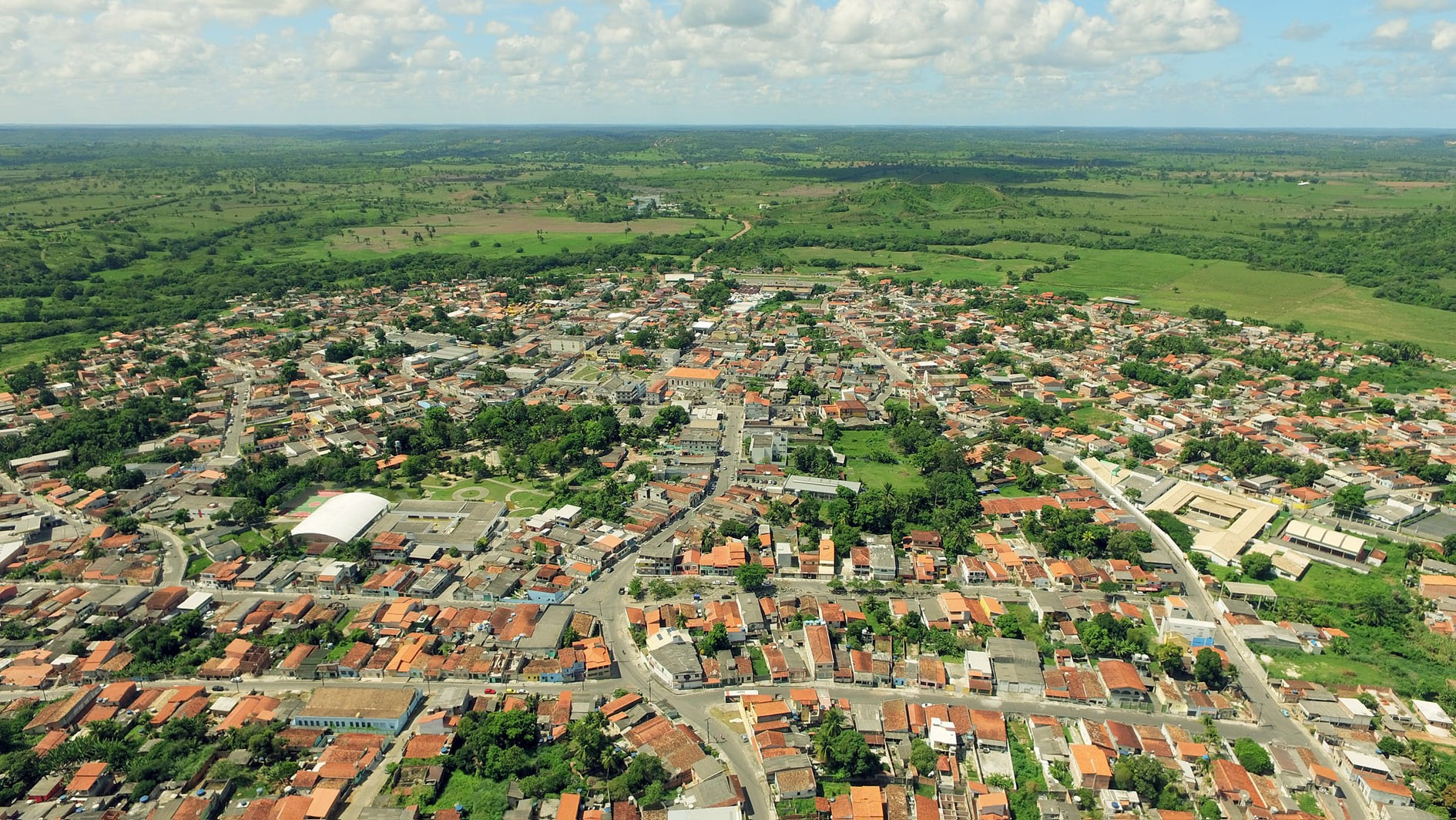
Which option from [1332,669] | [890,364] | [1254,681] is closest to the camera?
[1254,681]

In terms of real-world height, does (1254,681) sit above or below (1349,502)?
below

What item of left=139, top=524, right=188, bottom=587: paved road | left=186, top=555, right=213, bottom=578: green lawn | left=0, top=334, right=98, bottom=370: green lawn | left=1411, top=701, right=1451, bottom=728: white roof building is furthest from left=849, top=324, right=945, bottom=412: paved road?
left=0, top=334, right=98, bottom=370: green lawn

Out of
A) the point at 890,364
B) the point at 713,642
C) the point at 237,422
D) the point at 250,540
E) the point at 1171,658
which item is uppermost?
the point at 890,364

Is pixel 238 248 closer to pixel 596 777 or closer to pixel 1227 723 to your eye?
pixel 596 777

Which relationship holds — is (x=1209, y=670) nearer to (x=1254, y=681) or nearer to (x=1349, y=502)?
(x=1254, y=681)

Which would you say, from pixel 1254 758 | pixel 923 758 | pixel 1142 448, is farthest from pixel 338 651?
pixel 1142 448

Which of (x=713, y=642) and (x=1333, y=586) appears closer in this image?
(x=713, y=642)

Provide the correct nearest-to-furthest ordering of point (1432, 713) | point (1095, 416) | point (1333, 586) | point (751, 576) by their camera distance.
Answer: point (1432, 713) < point (751, 576) < point (1333, 586) < point (1095, 416)
